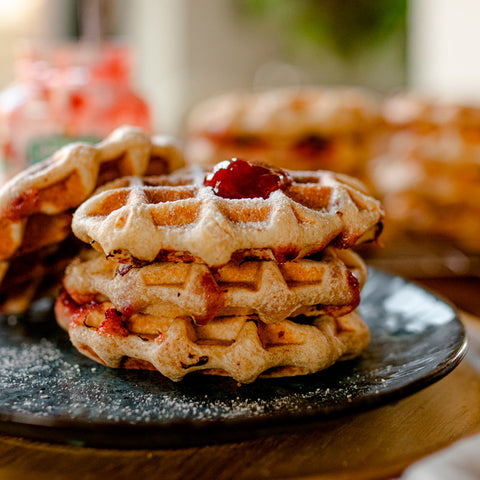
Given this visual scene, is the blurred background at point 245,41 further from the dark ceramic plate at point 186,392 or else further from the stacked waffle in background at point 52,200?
the dark ceramic plate at point 186,392

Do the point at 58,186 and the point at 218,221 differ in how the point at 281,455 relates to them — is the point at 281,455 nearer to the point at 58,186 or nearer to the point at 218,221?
the point at 218,221

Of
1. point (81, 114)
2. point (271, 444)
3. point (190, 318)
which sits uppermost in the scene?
point (81, 114)

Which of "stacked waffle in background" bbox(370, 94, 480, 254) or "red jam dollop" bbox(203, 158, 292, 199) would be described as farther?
"stacked waffle in background" bbox(370, 94, 480, 254)

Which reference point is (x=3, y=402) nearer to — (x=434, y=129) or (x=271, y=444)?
(x=271, y=444)

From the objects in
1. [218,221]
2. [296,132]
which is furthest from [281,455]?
[296,132]

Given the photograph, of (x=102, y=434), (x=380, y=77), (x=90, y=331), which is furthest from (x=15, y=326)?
(x=380, y=77)

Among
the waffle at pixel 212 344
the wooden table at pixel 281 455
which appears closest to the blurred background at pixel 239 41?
the waffle at pixel 212 344

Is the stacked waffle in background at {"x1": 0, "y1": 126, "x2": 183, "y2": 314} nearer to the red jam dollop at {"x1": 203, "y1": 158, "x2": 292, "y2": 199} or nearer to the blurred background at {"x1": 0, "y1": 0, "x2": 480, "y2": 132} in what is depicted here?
the red jam dollop at {"x1": 203, "y1": 158, "x2": 292, "y2": 199}

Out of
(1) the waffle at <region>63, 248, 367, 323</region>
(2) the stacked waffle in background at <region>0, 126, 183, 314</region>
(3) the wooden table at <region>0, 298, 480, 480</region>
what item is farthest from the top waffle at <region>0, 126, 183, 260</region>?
(3) the wooden table at <region>0, 298, 480, 480</region>
